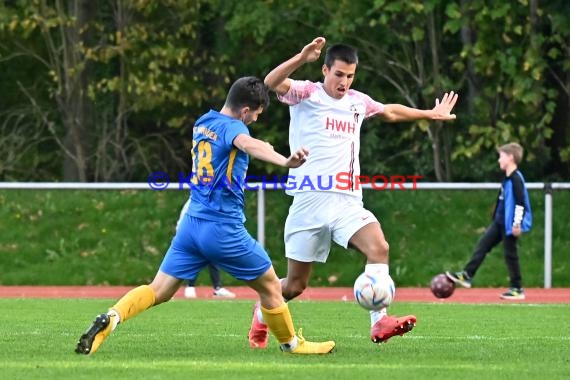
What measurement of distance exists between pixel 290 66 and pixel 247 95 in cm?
106

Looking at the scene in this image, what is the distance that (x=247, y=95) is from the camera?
960 centimetres

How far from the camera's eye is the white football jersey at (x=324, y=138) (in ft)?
35.8

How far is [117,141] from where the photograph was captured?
27.0 meters

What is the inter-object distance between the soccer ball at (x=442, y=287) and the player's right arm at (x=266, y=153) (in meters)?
8.38

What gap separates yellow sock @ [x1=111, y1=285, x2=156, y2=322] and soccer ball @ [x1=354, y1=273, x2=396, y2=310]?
158 cm

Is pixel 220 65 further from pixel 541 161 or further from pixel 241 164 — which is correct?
pixel 241 164

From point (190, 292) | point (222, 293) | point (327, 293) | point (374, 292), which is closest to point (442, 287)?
point (327, 293)

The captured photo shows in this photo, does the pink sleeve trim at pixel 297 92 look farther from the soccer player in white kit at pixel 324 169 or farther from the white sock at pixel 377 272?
the white sock at pixel 377 272

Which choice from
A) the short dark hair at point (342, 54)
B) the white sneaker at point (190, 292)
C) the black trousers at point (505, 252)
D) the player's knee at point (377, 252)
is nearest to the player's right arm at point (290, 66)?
the short dark hair at point (342, 54)

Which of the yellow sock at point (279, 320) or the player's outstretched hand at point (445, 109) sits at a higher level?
the player's outstretched hand at point (445, 109)

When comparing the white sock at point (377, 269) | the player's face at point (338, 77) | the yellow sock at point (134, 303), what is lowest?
the yellow sock at point (134, 303)

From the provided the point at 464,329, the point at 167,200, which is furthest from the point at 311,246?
the point at 167,200

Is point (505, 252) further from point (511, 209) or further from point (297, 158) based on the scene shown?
point (297, 158)

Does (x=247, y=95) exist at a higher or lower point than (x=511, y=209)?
higher
